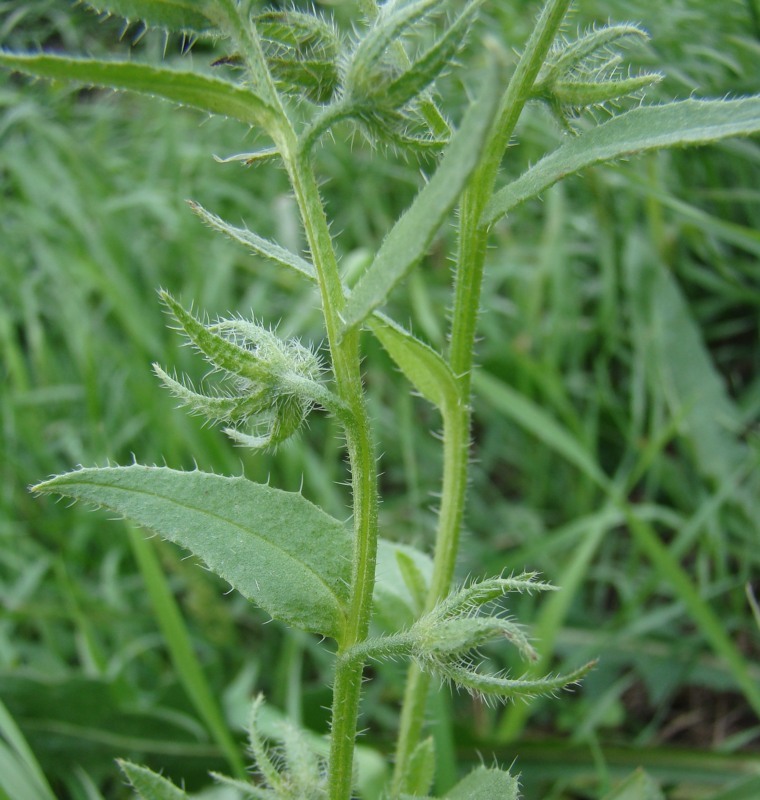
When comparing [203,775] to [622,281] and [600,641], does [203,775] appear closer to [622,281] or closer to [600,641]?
[600,641]

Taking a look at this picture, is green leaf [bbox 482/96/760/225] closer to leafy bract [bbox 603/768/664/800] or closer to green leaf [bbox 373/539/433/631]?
green leaf [bbox 373/539/433/631]

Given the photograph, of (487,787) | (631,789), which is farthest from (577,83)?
(631,789)

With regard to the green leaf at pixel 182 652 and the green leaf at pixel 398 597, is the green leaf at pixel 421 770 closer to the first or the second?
the green leaf at pixel 398 597

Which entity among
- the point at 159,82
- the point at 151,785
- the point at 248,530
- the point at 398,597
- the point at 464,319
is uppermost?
the point at 159,82

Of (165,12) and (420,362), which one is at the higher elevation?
(165,12)

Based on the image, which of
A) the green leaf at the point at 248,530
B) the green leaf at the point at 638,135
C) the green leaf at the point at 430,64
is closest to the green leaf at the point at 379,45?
the green leaf at the point at 430,64

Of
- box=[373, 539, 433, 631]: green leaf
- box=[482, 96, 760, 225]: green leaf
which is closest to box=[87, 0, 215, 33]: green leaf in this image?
box=[482, 96, 760, 225]: green leaf

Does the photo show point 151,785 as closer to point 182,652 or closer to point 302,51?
point 182,652
